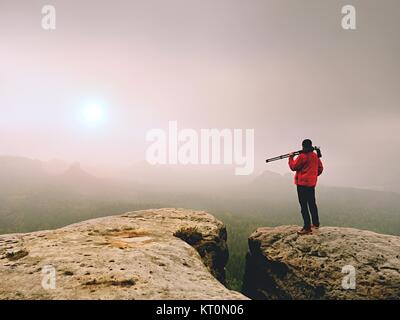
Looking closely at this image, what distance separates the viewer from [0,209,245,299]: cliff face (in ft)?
14.9

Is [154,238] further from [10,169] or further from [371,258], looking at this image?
[10,169]

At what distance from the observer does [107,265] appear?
5500mm

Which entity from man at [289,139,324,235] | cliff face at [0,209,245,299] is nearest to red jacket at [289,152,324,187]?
man at [289,139,324,235]

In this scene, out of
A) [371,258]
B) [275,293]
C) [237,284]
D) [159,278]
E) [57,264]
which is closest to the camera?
[159,278]

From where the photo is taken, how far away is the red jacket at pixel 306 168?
10242 mm

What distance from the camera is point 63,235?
768 centimetres

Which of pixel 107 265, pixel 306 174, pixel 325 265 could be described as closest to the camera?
pixel 107 265

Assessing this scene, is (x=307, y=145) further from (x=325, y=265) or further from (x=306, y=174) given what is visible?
(x=325, y=265)

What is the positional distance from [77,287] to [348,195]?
548 feet

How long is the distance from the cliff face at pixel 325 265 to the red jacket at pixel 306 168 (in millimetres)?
1959

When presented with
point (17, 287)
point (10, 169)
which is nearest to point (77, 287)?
point (17, 287)

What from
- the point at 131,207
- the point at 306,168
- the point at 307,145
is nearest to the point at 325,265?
the point at 306,168

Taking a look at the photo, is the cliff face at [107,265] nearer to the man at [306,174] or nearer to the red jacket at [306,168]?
the man at [306,174]

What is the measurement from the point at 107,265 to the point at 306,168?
306 inches
